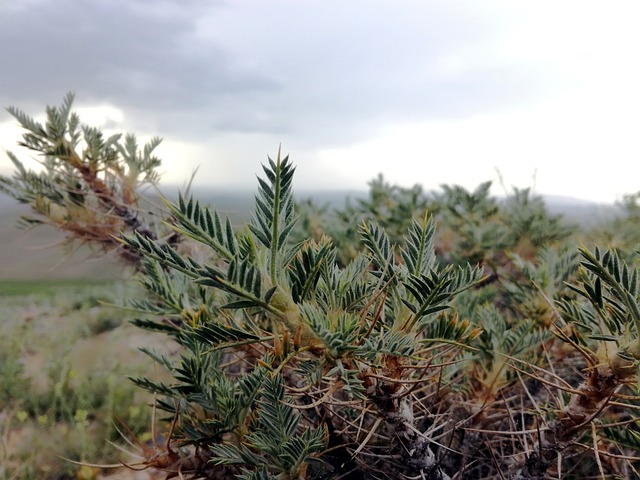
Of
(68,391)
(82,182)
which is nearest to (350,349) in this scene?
(82,182)

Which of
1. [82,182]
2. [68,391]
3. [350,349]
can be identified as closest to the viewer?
[350,349]

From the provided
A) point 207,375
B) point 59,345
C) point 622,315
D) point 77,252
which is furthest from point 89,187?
point 59,345

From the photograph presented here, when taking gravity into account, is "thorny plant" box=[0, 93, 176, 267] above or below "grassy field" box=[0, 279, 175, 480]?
above

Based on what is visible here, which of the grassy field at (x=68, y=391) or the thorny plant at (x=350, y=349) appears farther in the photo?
the grassy field at (x=68, y=391)

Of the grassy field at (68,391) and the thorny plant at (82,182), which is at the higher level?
the thorny plant at (82,182)

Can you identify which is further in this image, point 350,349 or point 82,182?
point 82,182

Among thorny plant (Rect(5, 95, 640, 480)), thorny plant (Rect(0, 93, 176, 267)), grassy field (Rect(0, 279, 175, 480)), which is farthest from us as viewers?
grassy field (Rect(0, 279, 175, 480))

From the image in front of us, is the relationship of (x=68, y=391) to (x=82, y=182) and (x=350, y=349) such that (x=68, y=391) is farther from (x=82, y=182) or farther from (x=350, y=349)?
(x=350, y=349)

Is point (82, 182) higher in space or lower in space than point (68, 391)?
higher

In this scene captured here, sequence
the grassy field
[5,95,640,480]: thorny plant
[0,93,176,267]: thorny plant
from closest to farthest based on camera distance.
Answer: [5,95,640,480]: thorny plant < [0,93,176,267]: thorny plant < the grassy field

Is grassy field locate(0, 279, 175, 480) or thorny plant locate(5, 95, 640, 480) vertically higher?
thorny plant locate(5, 95, 640, 480)

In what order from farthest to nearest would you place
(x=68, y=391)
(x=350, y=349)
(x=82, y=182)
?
(x=68, y=391)
(x=82, y=182)
(x=350, y=349)

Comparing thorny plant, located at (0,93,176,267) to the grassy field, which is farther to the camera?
the grassy field

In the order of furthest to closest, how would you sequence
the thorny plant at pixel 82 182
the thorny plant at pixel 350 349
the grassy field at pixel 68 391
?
1. the grassy field at pixel 68 391
2. the thorny plant at pixel 82 182
3. the thorny plant at pixel 350 349
